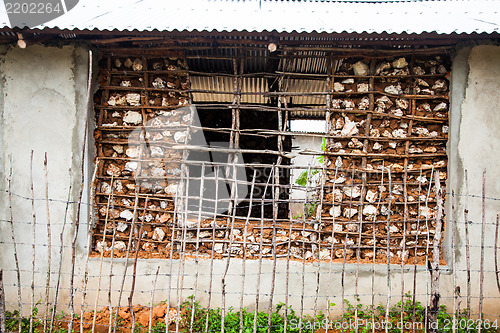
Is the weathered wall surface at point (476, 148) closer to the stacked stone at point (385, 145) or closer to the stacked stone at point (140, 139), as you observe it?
the stacked stone at point (385, 145)

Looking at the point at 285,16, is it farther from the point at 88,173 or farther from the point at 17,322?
the point at 17,322

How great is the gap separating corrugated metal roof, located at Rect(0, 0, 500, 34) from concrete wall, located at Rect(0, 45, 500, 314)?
46 cm

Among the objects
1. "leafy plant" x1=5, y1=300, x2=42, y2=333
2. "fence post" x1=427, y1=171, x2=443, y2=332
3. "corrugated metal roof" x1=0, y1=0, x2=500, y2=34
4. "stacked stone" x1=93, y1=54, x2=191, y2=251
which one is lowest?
"leafy plant" x1=5, y1=300, x2=42, y2=333

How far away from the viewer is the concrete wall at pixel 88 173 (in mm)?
4418

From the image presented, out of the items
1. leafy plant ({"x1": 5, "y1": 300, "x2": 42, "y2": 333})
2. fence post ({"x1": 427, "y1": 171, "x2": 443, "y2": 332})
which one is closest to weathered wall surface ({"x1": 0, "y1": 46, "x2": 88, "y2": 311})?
leafy plant ({"x1": 5, "y1": 300, "x2": 42, "y2": 333})

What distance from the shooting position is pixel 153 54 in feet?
15.5

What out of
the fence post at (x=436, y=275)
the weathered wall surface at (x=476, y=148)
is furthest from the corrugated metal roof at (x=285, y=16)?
the fence post at (x=436, y=275)

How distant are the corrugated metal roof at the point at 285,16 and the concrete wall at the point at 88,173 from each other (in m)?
0.46

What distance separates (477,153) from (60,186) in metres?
4.72

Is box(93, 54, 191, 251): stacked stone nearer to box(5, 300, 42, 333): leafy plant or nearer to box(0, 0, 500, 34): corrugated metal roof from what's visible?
box(0, 0, 500, 34): corrugated metal roof

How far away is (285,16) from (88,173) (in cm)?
308

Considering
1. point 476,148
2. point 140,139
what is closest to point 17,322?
point 140,139

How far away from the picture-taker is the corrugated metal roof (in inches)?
166

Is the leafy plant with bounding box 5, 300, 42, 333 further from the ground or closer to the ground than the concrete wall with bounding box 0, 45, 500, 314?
closer to the ground
